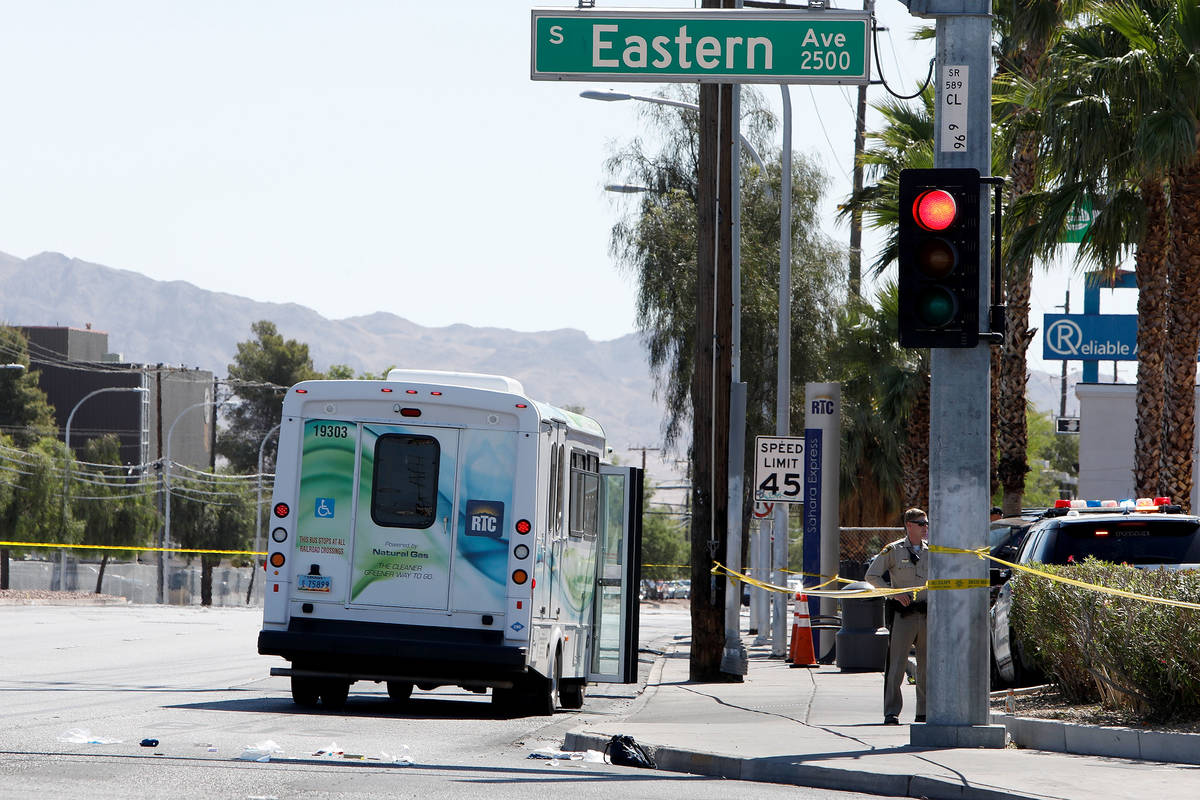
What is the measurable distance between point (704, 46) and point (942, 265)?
3.80 m

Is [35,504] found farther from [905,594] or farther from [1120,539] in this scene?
[1120,539]

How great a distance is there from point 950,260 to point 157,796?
6123mm

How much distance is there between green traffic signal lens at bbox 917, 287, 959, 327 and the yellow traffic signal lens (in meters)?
0.45

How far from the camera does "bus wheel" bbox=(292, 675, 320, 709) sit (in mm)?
14680

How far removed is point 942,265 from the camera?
34.9ft

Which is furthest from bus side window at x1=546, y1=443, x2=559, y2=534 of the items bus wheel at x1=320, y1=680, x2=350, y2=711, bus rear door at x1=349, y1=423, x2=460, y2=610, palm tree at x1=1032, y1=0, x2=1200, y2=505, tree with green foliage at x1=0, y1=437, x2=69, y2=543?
tree with green foliage at x1=0, y1=437, x2=69, y2=543

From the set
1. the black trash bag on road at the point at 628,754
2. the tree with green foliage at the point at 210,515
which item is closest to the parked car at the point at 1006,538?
the black trash bag on road at the point at 628,754

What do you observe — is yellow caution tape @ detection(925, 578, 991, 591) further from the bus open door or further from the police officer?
the bus open door

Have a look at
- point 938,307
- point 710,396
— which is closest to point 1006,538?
point 710,396

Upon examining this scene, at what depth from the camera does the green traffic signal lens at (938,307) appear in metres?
10.6

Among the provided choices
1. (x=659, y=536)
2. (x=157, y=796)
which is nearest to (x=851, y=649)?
(x=157, y=796)

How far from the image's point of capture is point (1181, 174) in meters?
20.8

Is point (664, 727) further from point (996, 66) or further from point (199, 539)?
point (199, 539)

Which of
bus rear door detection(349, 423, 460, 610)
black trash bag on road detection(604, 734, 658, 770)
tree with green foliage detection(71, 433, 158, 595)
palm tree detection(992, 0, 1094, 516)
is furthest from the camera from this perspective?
tree with green foliage detection(71, 433, 158, 595)
